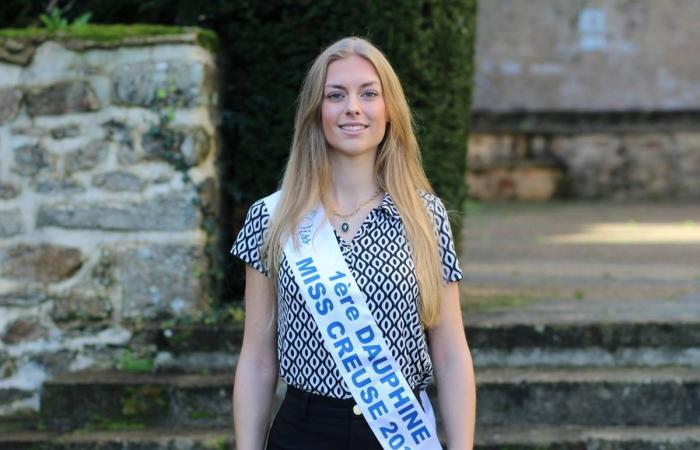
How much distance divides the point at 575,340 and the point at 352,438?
2581 millimetres

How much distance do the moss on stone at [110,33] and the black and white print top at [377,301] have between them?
8.43ft

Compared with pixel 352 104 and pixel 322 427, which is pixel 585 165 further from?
pixel 322 427

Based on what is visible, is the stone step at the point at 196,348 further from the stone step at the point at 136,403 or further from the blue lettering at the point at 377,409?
the blue lettering at the point at 377,409

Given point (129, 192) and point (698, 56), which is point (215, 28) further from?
point (698, 56)

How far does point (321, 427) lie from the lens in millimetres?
2922

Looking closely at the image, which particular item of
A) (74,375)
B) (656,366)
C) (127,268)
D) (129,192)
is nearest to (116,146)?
(129,192)

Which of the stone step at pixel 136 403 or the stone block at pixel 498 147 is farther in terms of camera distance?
the stone block at pixel 498 147

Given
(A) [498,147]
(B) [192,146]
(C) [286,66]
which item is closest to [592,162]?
(A) [498,147]

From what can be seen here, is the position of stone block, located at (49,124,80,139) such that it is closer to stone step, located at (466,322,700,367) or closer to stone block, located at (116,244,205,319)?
stone block, located at (116,244,205,319)

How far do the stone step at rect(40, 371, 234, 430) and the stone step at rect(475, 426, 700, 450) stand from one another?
1128 mm

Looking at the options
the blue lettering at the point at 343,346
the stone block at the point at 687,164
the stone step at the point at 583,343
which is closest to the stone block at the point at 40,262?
the stone step at the point at 583,343

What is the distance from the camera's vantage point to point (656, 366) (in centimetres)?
527

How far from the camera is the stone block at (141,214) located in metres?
5.42

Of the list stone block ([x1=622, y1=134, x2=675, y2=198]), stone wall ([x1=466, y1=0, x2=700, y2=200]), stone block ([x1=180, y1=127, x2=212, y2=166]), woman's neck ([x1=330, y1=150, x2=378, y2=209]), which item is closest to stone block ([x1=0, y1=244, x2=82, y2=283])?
stone block ([x1=180, y1=127, x2=212, y2=166])
